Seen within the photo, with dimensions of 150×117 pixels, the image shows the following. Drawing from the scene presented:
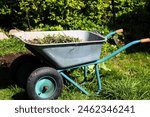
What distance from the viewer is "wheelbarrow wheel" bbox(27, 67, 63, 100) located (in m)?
4.93

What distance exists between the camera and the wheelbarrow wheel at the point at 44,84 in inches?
194

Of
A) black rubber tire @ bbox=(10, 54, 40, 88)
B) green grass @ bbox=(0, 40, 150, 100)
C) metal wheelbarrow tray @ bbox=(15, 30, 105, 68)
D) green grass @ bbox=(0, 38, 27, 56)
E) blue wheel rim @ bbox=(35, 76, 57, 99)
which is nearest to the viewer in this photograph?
metal wheelbarrow tray @ bbox=(15, 30, 105, 68)

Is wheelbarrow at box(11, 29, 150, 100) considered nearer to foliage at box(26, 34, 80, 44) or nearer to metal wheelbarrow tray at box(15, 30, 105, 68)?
metal wheelbarrow tray at box(15, 30, 105, 68)

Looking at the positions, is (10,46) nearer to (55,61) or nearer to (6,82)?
(6,82)

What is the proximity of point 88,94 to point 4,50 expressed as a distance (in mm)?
2226

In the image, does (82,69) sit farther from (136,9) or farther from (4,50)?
(136,9)

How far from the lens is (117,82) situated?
5.54 metres

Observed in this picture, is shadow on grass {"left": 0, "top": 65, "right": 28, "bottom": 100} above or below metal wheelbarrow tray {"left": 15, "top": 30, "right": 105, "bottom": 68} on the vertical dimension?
below

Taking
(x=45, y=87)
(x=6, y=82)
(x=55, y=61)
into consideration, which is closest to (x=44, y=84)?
(x=45, y=87)

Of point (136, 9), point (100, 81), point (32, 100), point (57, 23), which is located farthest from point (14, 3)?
point (32, 100)

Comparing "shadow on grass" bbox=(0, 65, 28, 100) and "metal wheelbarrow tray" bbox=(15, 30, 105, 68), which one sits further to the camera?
"shadow on grass" bbox=(0, 65, 28, 100)

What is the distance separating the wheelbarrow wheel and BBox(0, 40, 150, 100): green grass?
24 cm

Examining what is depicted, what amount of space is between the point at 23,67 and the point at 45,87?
687mm

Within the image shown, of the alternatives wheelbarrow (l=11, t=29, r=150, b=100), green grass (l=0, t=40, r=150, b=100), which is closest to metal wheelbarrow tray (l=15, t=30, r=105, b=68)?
wheelbarrow (l=11, t=29, r=150, b=100)
